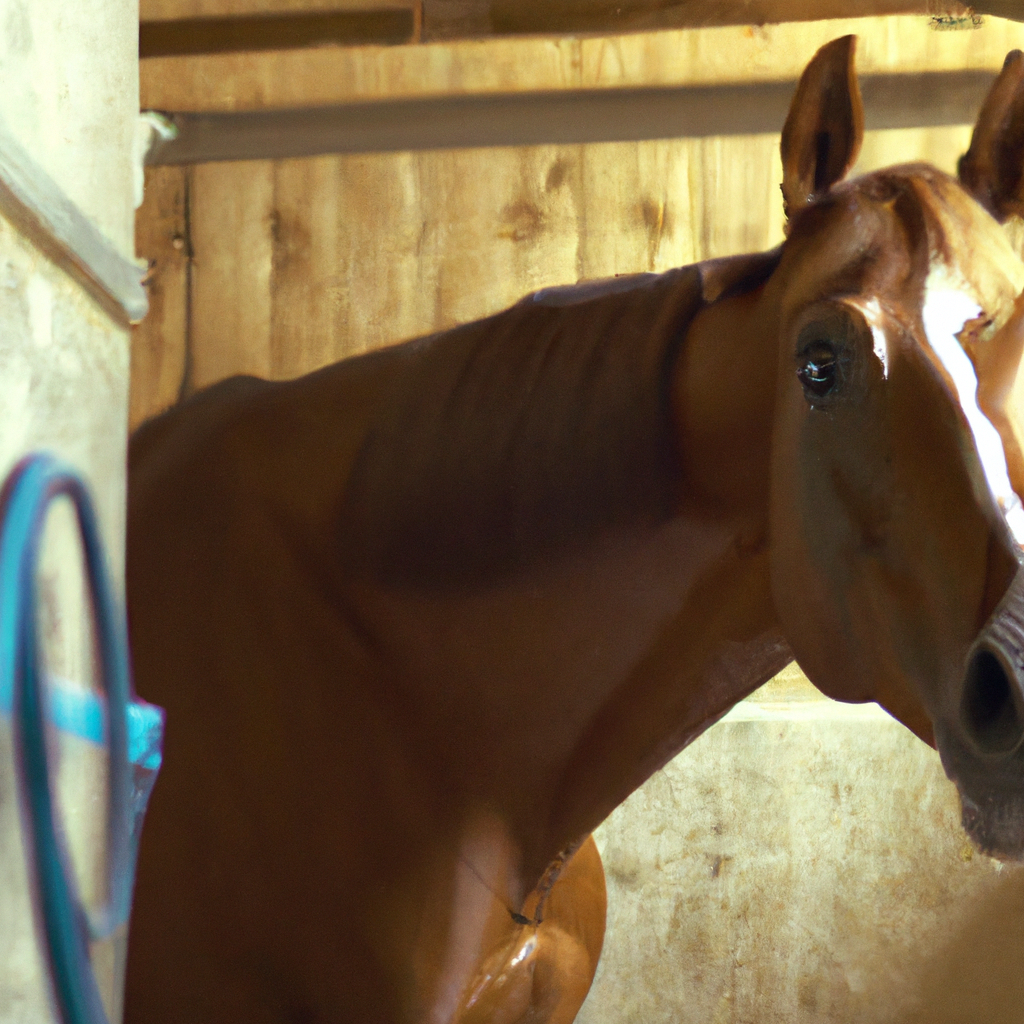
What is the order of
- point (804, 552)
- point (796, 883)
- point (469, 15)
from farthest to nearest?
point (469, 15) < point (796, 883) < point (804, 552)

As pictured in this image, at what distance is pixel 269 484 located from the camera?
0.82 m

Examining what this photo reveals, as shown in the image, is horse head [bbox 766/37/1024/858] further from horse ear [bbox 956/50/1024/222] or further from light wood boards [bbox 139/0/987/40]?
light wood boards [bbox 139/0/987/40]

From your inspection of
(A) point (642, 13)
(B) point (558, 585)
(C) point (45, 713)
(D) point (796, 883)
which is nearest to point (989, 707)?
(B) point (558, 585)

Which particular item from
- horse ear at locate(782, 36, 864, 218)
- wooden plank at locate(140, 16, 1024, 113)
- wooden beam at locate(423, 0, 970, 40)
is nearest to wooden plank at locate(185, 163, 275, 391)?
wooden plank at locate(140, 16, 1024, 113)

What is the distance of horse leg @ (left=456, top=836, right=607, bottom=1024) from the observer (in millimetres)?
786

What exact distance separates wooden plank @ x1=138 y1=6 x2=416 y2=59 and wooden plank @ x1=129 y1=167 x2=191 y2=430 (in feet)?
0.63

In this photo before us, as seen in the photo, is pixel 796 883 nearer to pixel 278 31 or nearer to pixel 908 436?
pixel 908 436

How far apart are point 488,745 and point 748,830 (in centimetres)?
81

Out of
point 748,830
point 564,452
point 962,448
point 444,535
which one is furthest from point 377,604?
point 748,830

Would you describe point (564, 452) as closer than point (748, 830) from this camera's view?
Yes

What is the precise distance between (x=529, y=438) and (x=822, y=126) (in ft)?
0.95

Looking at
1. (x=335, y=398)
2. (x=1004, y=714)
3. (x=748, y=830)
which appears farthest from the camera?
(x=748, y=830)

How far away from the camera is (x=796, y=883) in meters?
1.46

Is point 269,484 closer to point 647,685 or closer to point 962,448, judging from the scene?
point 647,685
